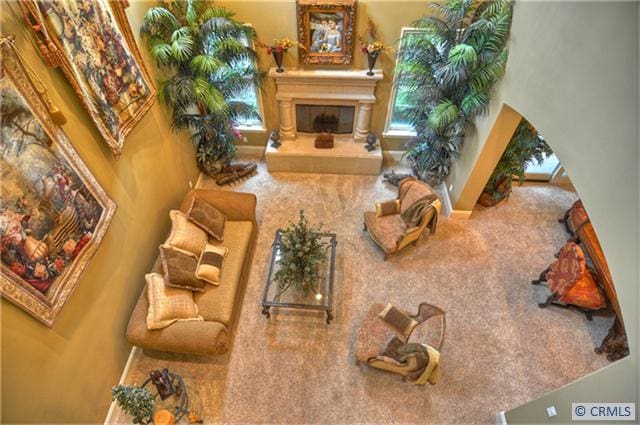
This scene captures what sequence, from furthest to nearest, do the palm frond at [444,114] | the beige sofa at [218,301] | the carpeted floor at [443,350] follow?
the palm frond at [444,114] < the carpeted floor at [443,350] < the beige sofa at [218,301]

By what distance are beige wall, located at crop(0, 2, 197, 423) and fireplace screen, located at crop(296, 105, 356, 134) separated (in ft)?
7.26

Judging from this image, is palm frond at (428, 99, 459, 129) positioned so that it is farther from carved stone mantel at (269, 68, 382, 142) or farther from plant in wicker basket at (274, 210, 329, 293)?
plant in wicker basket at (274, 210, 329, 293)

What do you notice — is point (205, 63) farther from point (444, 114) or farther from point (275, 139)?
point (444, 114)

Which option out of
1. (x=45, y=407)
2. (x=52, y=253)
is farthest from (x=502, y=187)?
(x=45, y=407)

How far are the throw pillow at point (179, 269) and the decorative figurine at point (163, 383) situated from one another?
0.86 m

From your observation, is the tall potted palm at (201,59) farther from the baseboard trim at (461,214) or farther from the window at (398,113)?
the baseboard trim at (461,214)

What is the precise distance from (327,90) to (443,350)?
3979 millimetres

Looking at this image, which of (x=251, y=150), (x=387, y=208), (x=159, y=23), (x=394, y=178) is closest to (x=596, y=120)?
(x=387, y=208)

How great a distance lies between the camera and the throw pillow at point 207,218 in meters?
4.07

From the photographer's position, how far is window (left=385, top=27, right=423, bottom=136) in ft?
16.8

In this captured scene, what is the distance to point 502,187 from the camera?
5.07 m

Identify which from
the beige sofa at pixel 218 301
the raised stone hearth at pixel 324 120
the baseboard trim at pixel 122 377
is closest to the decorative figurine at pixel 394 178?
the raised stone hearth at pixel 324 120

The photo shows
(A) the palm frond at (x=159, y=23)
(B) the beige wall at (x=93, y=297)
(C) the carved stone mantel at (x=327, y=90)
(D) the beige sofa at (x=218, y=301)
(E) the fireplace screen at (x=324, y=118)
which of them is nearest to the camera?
(B) the beige wall at (x=93, y=297)

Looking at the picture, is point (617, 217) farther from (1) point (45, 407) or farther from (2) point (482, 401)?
(1) point (45, 407)
